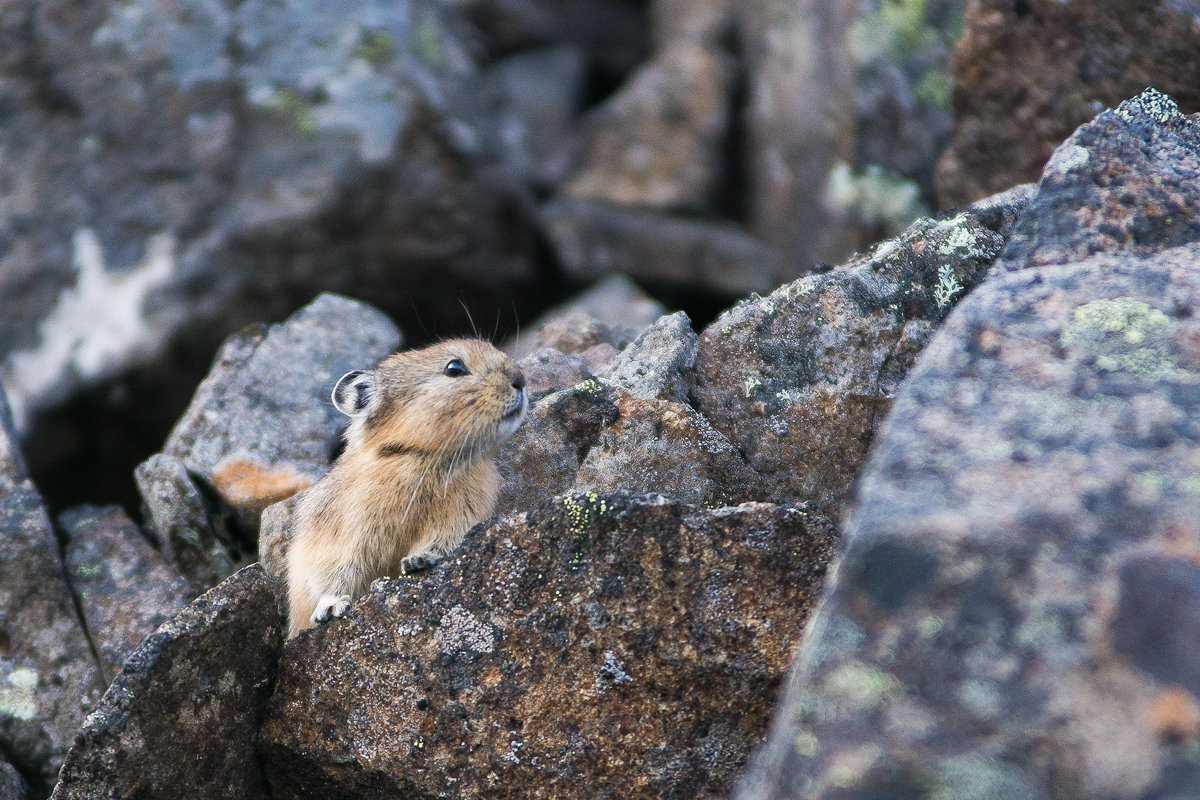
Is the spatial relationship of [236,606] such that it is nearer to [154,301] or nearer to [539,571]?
[539,571]

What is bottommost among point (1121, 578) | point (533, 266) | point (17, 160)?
point (533, 266)

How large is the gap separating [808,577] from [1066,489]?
1.18 m

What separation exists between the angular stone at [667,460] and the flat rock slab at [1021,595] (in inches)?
70.8

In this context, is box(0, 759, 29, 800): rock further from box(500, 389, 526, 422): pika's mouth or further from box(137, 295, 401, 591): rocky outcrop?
box(500, 389, 526, 422): pika's mouth

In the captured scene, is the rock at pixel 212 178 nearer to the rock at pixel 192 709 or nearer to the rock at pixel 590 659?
the rock at pixel 192 709

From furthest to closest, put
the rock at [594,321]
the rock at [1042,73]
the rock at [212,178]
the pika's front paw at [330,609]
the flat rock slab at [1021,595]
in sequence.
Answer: the rock at [212,178] < the rock at [594,321] < the rock at [1042,73] < the pika's front paw at [330,609] < the flat rock slab at [1021,595]

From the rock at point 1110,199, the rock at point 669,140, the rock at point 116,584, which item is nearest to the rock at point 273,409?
the rock at point 116,584

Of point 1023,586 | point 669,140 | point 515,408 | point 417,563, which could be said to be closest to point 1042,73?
point 515,408

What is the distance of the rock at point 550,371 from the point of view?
19.7ft

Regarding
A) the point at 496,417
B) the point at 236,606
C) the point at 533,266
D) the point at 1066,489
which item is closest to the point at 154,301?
the point at 533,266

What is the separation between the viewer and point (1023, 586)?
2.56 meters

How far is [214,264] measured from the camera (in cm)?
859

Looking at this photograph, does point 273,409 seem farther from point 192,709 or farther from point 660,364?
point 192,709

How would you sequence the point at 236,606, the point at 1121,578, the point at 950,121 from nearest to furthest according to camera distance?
the point at 1121,578 → the point at 236,606 → the point at 950,121
